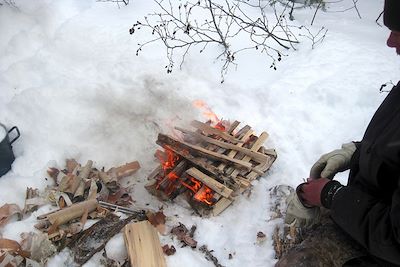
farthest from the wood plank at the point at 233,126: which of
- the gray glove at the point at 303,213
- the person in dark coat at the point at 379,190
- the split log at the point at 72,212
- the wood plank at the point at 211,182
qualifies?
the person in dark coat at the point at 379,190

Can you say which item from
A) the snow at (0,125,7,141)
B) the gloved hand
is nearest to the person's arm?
the gloved hand

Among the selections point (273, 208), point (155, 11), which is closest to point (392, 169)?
point (273, 208)

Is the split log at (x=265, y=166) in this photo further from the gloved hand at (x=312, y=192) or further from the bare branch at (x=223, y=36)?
the bare branch at (x=223, y=36)

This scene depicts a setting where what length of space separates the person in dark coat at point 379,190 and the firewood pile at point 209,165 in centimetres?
153

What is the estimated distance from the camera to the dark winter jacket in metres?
2.03

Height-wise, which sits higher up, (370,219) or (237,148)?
(370,219)

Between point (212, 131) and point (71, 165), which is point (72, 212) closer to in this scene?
point (71, 165)

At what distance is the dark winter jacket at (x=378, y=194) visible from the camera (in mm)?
2029

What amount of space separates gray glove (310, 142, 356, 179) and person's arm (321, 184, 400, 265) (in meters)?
0.55

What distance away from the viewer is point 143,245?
3.24 meters

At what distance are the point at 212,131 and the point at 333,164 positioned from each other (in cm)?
174

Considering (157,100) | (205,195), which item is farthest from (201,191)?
(157,100)

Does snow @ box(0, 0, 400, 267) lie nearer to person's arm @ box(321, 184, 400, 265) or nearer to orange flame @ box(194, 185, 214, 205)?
orange flame @ box(194, 185, 214, 205)

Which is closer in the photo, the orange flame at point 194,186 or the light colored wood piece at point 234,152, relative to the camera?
the orange flame at point 194,186
